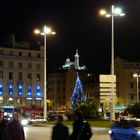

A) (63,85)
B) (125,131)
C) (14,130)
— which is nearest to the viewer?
(14,130)

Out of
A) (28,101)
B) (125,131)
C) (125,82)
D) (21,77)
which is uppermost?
(21,77)

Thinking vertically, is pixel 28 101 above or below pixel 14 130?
above

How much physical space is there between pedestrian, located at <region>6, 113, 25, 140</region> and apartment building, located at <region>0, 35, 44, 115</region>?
340 feet

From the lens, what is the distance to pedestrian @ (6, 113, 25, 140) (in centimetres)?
1477

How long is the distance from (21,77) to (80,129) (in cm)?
11179

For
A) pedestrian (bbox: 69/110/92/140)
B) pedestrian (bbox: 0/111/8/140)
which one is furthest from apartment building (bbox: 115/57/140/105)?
pedestrian (bbox: 69/110/92/140)

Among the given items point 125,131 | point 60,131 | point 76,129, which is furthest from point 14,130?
point 125,131

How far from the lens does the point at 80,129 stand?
1311cm

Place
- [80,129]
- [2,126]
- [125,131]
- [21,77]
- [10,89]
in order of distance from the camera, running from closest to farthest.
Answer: [80,129], [2,126], [125,131], [10,89], [21,77]

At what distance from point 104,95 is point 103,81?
1299 millimetres

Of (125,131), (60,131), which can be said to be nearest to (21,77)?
(125,131)

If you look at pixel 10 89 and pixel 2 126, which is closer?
pixel 2 126

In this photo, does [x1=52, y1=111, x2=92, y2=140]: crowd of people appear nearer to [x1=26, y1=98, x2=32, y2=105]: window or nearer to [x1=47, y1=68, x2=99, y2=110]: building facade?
[x1=26, y1=98, x2=32, y2=105]: window

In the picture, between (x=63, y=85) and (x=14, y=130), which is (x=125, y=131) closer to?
(x=14, y=130)
